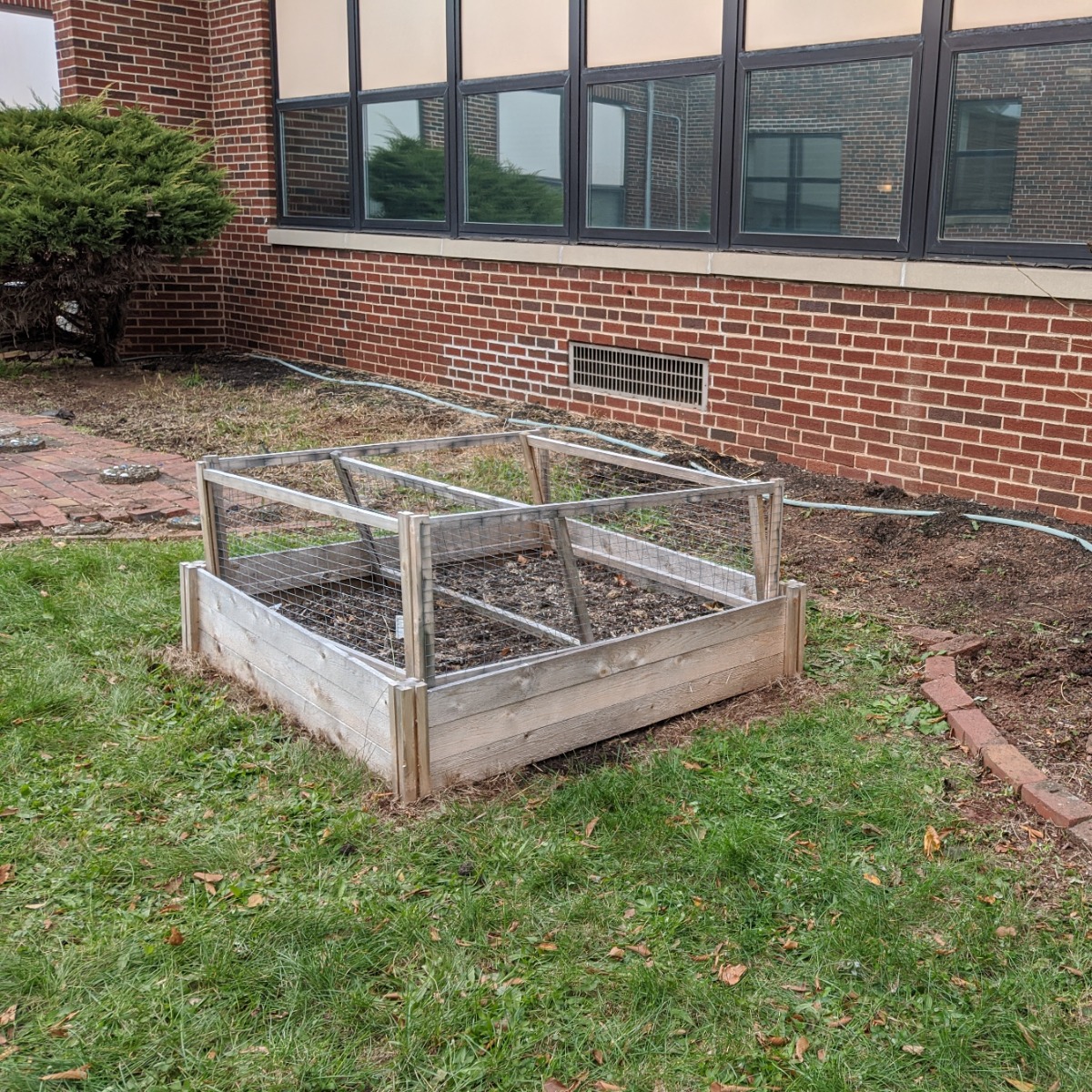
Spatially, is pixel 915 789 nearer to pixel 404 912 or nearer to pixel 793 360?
pixel 404 912

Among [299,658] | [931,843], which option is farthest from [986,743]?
[299,658]

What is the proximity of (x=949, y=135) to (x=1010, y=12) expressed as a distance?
0.59 meters

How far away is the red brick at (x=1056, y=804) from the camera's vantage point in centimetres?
312

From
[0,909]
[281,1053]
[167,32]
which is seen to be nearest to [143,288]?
[167,32]

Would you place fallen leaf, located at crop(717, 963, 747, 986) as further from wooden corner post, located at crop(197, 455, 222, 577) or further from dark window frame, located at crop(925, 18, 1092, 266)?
dark window frame, located at crop(925, 18, 1092, 266)

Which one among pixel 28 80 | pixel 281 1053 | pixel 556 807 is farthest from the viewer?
pixel 28 80

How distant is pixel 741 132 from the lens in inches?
265

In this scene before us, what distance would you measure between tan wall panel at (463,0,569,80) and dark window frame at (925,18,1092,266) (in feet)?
9.33

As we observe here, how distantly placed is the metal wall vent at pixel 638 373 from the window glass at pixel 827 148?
992 millimetres

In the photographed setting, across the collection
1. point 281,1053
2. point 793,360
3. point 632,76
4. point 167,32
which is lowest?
point 281,1053

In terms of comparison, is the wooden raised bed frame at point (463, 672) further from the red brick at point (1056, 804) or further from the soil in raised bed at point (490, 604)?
the red brick at point (1056, 804)

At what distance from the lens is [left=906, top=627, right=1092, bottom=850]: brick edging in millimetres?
3143

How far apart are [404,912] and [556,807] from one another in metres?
0.62

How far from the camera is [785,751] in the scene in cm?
362
